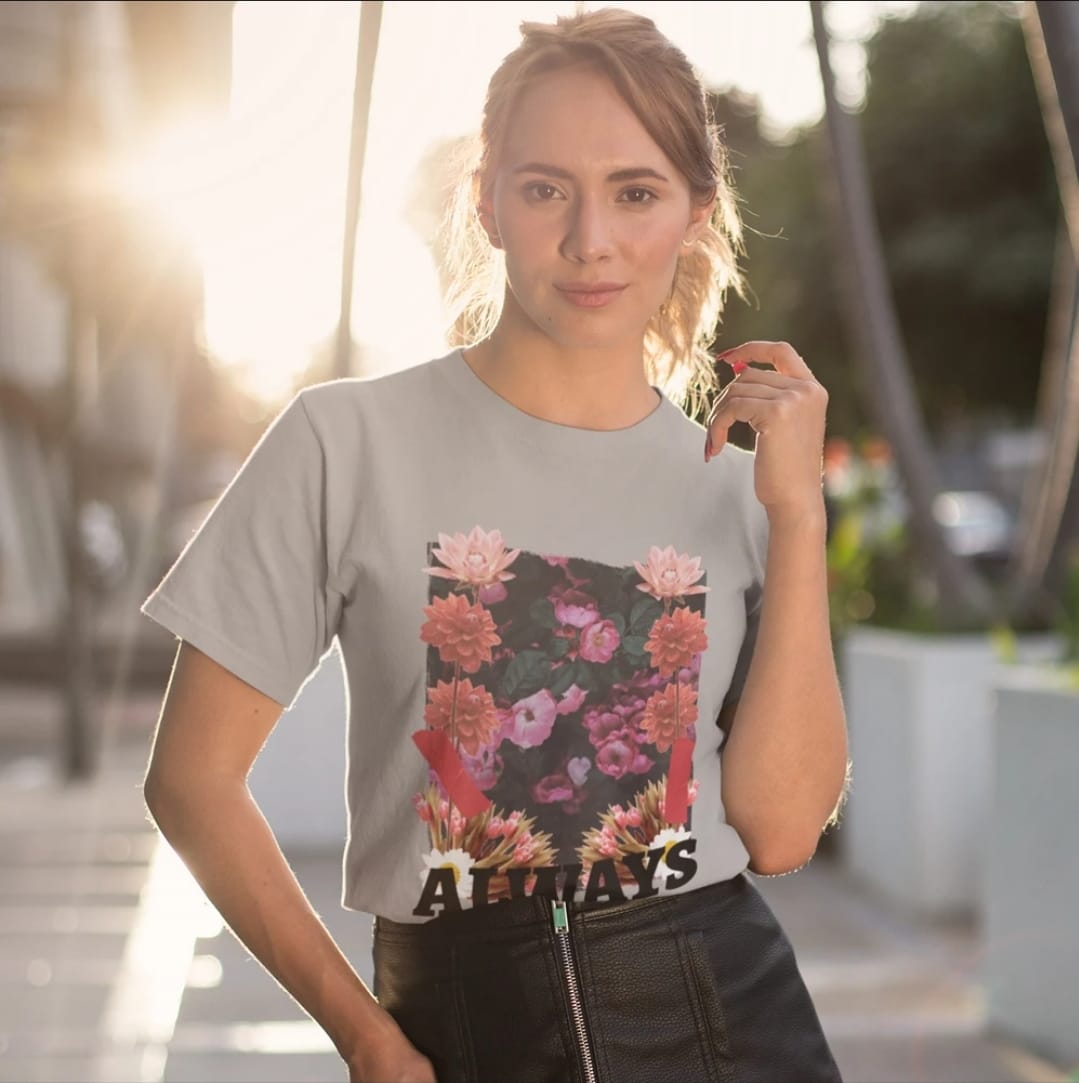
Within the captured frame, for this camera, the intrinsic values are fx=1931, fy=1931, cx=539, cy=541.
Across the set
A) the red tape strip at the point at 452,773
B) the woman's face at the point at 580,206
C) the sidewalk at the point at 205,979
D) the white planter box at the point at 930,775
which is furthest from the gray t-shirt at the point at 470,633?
the white planter box at the point at 930,775

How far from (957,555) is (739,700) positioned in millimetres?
6341

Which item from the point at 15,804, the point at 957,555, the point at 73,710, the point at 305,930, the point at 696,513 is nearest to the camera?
the point at 305,930

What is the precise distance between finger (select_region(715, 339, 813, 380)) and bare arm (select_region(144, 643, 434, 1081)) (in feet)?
1.85

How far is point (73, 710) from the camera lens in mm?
10422

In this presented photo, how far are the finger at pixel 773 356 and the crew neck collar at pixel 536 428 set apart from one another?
0.12 m

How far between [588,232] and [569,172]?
0.06 metres

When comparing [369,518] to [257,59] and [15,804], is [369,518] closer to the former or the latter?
[257,59]

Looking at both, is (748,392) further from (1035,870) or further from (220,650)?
(1035,870)

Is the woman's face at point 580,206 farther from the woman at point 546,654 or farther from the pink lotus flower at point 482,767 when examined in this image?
the pink lotus flower at point 482,767

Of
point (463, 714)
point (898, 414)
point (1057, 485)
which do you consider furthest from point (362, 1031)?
point (898, 414)

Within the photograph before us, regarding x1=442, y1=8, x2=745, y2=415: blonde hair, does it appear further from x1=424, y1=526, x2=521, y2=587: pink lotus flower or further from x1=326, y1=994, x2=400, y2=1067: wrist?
x1=326, y1=994, x2=400, y2=1067: wrist

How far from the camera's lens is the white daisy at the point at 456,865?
162 centimetres

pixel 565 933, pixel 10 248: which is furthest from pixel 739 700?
pixel 10 248

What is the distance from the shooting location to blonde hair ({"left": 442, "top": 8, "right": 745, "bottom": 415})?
5.62ft
